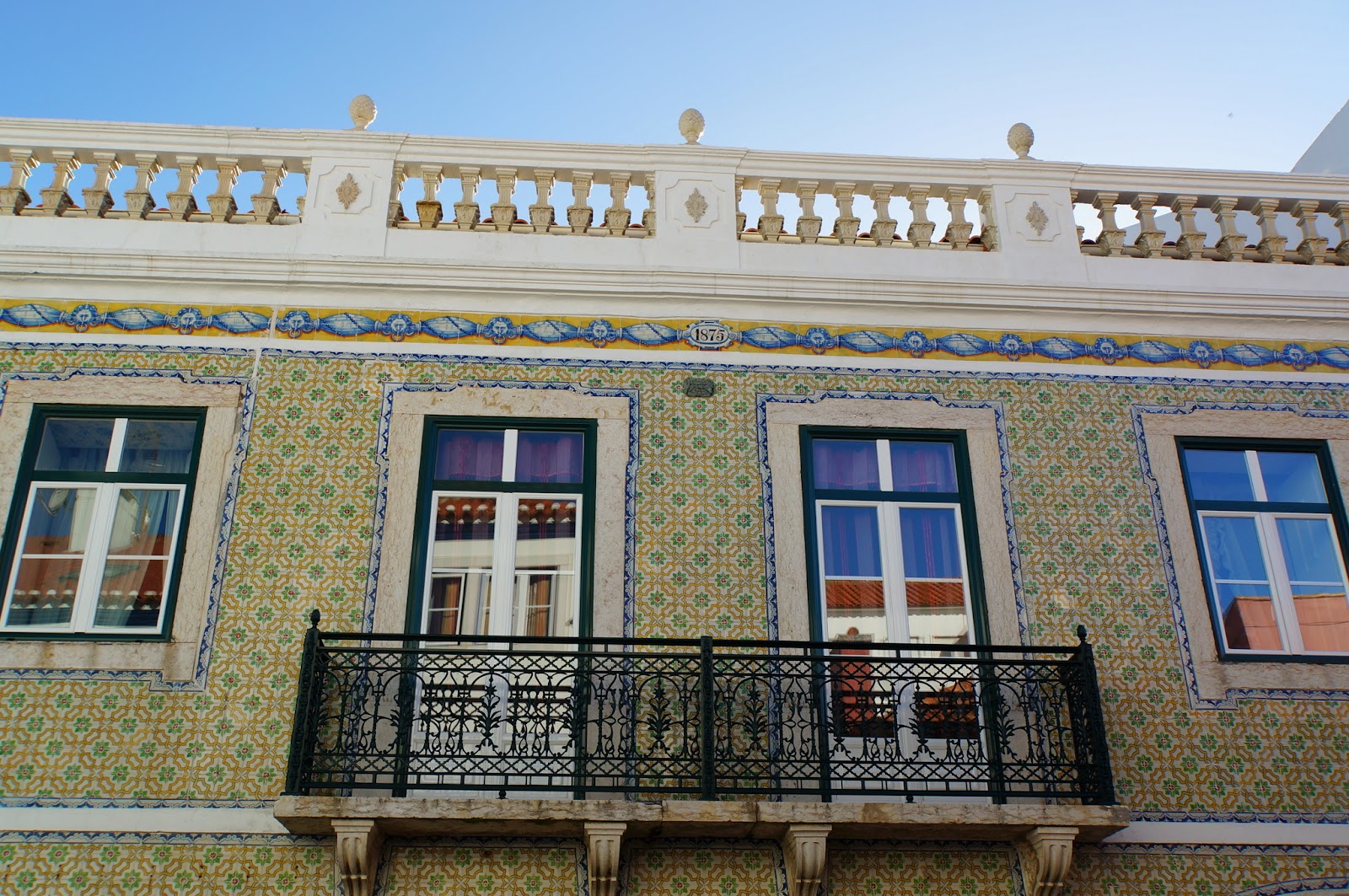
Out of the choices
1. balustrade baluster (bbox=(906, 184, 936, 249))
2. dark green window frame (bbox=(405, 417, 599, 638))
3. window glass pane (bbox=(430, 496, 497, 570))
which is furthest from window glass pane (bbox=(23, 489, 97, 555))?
balustrade baluster (bbox=(906, 184, 936, 249))

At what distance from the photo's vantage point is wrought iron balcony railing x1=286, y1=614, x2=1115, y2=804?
6.56 m

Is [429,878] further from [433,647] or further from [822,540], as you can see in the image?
[822,540]

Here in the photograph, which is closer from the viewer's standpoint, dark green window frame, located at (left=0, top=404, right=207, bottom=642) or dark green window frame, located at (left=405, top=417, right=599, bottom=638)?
dark green window frame, located at (left=0, top=404, right=207, bottom=642)

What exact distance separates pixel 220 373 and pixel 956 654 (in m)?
4.37

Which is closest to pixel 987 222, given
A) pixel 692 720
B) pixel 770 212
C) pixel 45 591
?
pixel 770 212

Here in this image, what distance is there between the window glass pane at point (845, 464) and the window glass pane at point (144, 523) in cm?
355

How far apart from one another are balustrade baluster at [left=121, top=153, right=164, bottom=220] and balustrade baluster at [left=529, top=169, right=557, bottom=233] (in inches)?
89.7

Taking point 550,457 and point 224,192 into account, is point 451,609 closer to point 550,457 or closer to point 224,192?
point 550,457

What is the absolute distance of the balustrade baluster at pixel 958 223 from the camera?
8.40 m

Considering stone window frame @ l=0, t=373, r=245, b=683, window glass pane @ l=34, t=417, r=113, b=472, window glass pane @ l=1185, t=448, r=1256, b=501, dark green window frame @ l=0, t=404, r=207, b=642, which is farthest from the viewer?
window glass pane @ l=1185, t=448, r=1256, b=501

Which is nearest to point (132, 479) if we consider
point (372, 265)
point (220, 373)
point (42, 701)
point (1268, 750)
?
point (220, 373)

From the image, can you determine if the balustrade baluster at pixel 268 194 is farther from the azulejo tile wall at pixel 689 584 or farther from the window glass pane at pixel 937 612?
the window glass pane at pixel 937 612

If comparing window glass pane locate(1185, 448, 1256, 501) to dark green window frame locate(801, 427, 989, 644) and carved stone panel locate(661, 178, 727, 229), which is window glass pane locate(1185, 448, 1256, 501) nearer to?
dark green window frame locate(801, 427, 989, 644)

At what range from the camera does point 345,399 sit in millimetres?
7637
